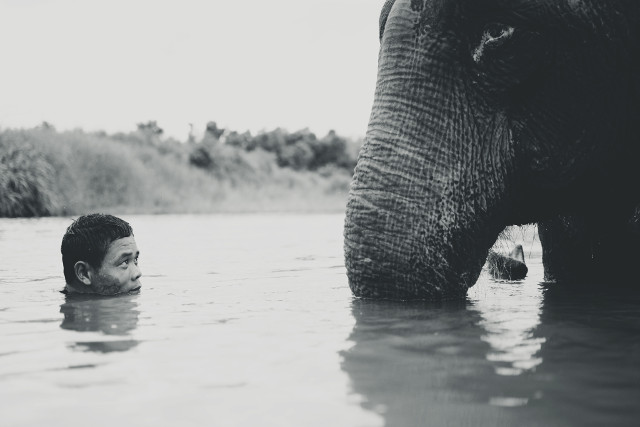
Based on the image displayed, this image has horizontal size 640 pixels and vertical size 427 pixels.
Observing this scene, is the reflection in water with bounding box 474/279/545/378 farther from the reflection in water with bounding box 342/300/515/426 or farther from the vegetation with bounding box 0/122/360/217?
the vegetation with bounding box 0/122/360/217

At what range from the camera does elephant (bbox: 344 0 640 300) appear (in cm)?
389

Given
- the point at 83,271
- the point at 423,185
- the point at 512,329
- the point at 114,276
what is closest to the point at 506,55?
the point at 423,185

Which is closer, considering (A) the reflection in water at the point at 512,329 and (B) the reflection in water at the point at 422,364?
(B) the reflection in water at the point at 422,364

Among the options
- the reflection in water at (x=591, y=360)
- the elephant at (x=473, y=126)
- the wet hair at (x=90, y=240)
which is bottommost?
the reflection in water at (x=591, y=360)

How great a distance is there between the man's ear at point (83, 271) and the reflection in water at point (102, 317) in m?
0.17

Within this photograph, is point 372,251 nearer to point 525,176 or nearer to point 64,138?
point 525,176

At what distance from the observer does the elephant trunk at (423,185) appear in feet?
12.7

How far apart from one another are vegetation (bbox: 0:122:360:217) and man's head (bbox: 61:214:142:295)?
16253 millimetres

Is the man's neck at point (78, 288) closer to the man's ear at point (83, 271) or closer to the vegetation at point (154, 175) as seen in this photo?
the man's ear at point (83, 271)

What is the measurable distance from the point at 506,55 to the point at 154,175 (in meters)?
24.3

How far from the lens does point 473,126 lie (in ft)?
13.4

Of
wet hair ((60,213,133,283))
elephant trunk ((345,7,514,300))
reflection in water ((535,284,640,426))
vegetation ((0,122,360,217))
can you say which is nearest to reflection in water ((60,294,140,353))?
wet hair ((60,213,133,283))

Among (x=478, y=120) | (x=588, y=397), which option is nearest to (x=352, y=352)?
(x=588, y=397)

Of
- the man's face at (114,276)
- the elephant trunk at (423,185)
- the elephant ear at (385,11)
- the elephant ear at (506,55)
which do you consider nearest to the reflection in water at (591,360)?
the elephant trunk at (423,185)
